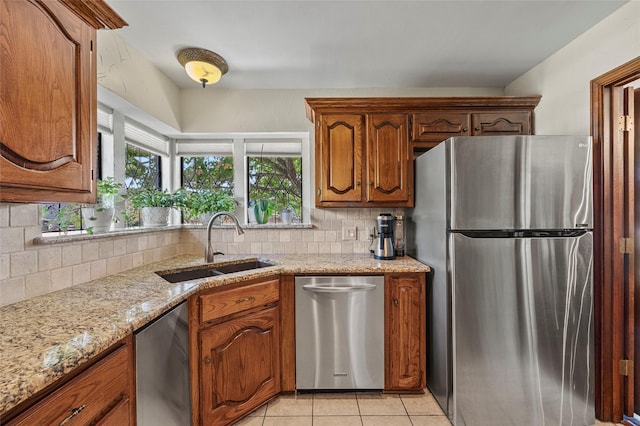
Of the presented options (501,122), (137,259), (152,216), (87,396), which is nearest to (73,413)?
(87,396)

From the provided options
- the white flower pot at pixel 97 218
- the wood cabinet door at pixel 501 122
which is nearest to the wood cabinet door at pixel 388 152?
the wood cabinet door at pixel 501 122

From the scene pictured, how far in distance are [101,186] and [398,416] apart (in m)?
2.31

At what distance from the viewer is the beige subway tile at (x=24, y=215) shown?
46.6 inches

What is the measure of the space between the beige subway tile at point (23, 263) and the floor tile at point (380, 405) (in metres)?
1.93

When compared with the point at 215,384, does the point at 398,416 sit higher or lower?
lower

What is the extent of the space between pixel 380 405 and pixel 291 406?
0.59m

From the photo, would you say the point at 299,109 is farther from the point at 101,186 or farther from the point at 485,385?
the point at 485,385

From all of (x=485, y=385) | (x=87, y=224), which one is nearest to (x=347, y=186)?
(x=485, y=385)

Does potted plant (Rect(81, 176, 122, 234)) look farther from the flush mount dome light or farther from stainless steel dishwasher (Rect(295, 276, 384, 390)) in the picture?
stainless steel dishwasher (Rect(295, 276, 384, 390))

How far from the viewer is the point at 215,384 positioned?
1536 mm

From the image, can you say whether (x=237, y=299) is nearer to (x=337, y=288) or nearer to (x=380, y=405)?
(x=337, y=288)

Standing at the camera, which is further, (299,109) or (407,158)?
(299,109)

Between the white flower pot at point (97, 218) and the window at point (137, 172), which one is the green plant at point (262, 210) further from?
the white flower pot at point (97, 218)

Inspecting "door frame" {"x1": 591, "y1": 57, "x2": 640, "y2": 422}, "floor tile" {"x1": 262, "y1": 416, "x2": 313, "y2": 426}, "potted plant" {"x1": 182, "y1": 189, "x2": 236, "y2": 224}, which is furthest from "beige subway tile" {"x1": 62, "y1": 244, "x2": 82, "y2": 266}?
"door frame" {"x1": 591, "y1": 57, "x2": 640, "y2": 422}
